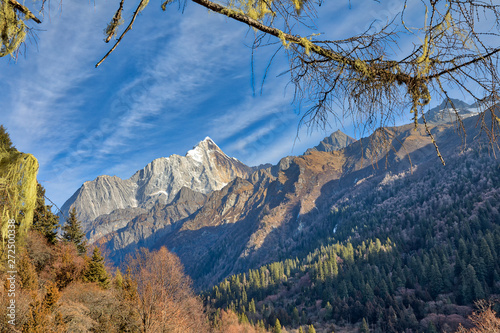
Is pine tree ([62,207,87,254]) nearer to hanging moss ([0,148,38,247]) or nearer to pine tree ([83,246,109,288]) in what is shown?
pine tree ([83,246,109,288])

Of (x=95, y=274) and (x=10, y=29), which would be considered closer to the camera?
(x=10, y=29)

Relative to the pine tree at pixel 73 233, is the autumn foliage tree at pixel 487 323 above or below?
below

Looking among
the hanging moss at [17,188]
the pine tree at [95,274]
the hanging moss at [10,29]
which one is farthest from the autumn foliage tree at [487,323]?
the hanging moss at [10,29]

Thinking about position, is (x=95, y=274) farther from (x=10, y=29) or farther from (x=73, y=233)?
(x=10, y=29)

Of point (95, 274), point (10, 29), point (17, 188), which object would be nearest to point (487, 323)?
point (95, 274)

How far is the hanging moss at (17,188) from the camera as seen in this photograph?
7.88 feet

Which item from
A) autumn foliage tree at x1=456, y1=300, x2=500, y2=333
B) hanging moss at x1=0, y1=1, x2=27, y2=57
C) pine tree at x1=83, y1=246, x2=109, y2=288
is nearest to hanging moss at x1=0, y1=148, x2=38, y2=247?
hanging moss at x1=0, y1=1, x2=27, y2=57

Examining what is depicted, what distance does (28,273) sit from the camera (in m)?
16.0

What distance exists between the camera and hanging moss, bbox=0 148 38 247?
94.5 inches

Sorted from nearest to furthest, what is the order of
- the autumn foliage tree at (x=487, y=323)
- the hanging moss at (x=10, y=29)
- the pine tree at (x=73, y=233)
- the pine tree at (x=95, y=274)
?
the hanging moss at (x=10, y=29), the pine tree at (x=95, y=274), the autumn foliage tree at (x=487, y=323), the pine tree at (x=73, y=233)

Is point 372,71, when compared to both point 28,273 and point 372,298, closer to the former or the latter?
point 28,273

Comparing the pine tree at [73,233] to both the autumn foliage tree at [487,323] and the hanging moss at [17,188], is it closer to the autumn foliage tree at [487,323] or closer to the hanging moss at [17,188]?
the hanging moss at [17,188]

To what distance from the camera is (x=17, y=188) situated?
2418 mm

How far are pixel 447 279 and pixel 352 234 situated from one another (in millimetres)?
80036
